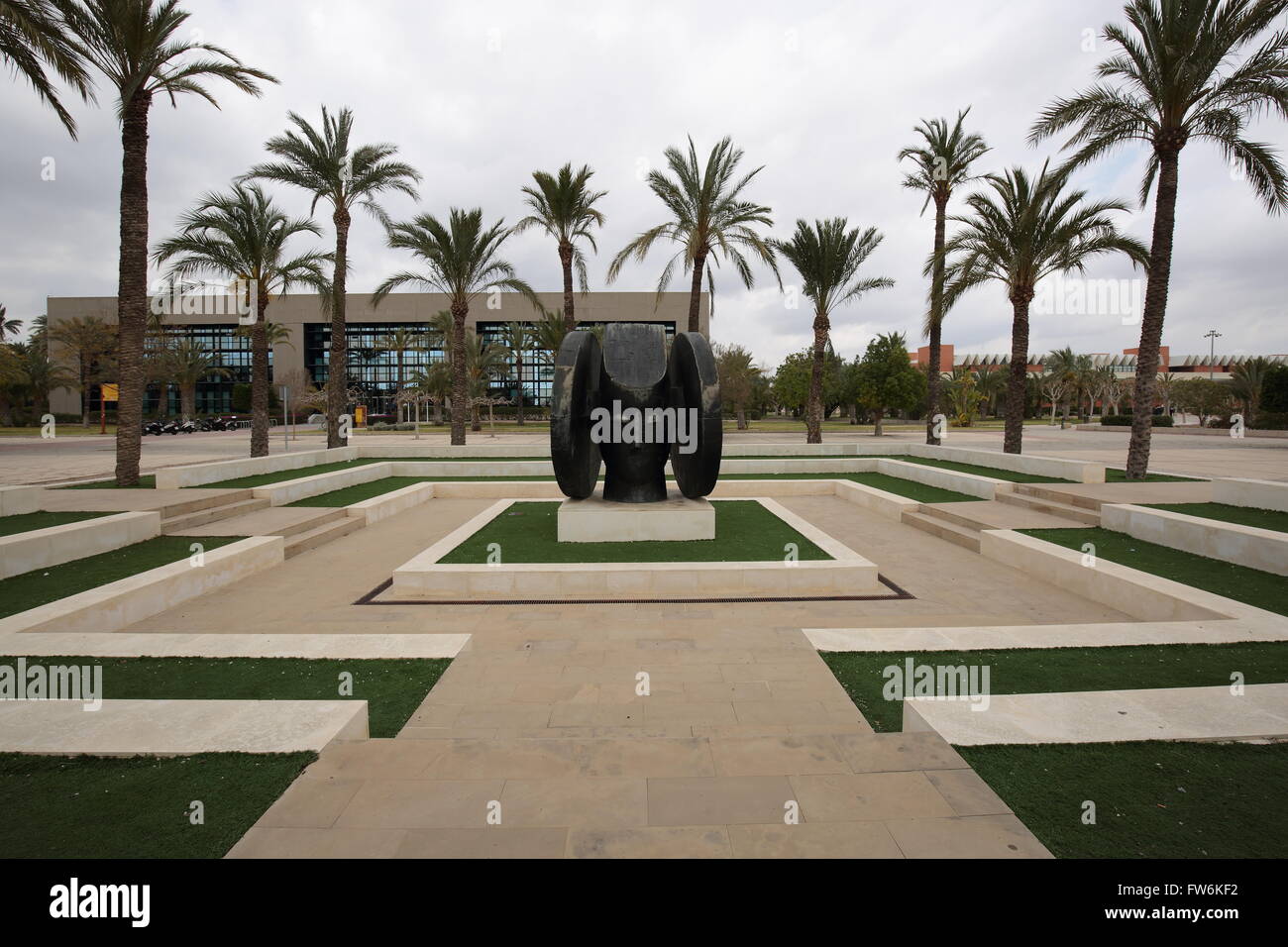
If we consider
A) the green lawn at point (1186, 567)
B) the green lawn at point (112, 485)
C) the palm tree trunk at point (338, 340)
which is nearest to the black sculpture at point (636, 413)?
the green lawn at point (1186, 567)

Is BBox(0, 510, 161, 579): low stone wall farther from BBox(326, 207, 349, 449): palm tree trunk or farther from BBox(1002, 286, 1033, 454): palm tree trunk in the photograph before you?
BBox(1002, 286, 1033, 454): palm tree trunk

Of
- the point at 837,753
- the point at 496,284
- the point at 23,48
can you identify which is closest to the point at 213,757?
the point at 837,753

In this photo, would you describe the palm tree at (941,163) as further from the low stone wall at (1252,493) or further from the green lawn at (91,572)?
the green lawn at (91,572)

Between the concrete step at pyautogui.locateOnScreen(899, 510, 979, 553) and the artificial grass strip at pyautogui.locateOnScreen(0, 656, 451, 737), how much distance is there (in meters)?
8.54

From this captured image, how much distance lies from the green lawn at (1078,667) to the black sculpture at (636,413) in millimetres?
4641

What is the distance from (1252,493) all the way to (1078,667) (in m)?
8.74

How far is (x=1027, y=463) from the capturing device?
52.1 ft

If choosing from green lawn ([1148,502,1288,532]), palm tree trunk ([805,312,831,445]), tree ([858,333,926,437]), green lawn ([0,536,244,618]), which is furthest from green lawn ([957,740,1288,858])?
tree ([858,333,926,437])

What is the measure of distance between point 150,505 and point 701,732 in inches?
443

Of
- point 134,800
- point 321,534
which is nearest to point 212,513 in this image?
point 321,534

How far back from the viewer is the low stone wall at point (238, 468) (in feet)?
43.4

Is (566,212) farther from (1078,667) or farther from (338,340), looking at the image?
(1078,667)

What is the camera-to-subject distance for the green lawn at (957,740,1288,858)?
→ 274cm

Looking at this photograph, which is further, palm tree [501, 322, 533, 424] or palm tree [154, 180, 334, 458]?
palm tree [501, 322, 533, 424]
